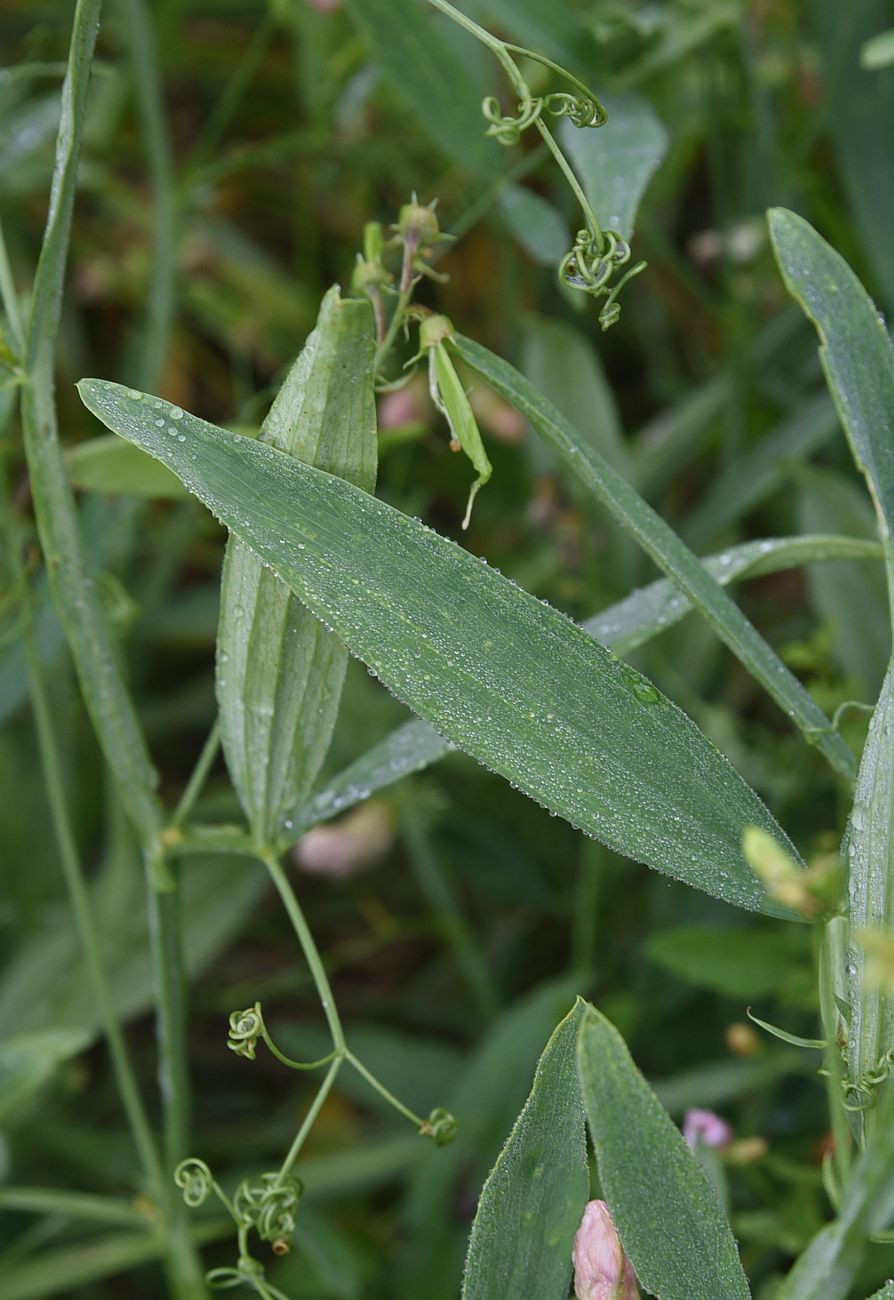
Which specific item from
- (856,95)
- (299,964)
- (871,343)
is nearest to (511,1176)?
(871,343)

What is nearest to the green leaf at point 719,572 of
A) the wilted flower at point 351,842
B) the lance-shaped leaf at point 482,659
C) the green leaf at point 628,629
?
the green leaf at point 628,629

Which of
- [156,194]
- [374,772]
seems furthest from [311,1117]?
[156,194]

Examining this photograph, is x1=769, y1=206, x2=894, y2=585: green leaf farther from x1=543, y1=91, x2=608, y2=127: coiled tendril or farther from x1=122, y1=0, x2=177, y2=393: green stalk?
x1=122, y1=0, x2=177, y2=393: green stalk

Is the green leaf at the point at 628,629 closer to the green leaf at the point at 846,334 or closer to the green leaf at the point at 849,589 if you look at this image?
the green leaf at the point at 846,334

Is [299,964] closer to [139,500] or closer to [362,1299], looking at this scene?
[362,1299]

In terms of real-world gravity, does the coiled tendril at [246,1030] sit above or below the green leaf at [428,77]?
below

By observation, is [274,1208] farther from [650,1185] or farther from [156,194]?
[156,194]
